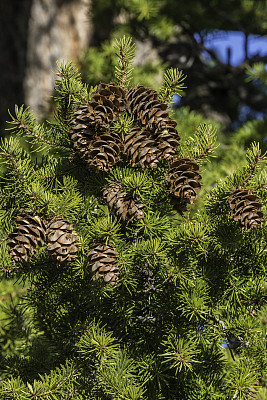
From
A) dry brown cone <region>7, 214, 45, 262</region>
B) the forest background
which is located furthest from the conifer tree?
the forest background

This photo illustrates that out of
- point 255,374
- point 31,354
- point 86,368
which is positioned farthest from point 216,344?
point 31,354

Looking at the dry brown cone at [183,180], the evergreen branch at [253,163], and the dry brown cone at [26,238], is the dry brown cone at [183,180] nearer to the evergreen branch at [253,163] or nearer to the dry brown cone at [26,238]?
the evergreen branch at [253,163]

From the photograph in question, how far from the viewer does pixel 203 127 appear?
2.80 feet

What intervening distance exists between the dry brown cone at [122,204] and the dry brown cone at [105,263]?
0.21 feet

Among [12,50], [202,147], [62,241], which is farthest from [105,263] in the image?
[12,50]

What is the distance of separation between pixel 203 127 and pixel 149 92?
13cm

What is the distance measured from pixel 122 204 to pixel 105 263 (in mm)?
104

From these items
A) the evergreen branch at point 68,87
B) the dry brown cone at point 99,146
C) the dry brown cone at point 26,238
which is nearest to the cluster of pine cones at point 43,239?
the dry brown cone at point 26,238

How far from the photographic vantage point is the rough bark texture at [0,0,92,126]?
8.55ft

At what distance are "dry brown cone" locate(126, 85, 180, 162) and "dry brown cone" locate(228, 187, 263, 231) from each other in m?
0.13

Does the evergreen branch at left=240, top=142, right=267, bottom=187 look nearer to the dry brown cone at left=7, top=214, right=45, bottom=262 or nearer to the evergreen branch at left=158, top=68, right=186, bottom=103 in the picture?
the evergreen branch at left=158, top=68, right=186, bottom=103

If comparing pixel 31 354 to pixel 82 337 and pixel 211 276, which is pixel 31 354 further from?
pixel 211 276

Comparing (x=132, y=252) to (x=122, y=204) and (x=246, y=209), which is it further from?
(x=246, y=209)

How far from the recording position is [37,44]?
8.63 ft
